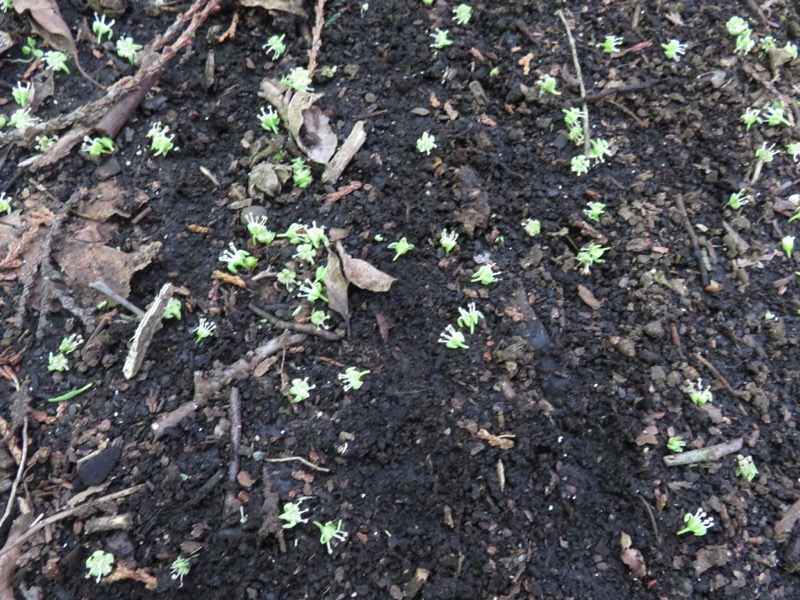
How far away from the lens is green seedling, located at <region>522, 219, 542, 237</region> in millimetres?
2756

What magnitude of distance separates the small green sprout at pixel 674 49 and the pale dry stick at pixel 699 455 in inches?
80.5

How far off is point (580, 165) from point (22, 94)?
8.88 feet

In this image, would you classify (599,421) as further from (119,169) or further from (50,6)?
(50,6)

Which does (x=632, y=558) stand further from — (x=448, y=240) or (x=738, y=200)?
(x=738, y=200)

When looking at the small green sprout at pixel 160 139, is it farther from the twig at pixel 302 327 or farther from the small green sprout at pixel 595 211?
the small green sprout at pixel 595 211

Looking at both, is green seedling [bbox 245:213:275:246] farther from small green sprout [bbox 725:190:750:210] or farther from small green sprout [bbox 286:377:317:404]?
small green sprout [bbox 725:190:750:210]

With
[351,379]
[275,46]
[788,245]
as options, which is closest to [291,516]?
[351,379]

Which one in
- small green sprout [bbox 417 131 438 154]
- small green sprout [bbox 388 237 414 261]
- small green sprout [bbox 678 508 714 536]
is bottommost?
small green sprout [bbox 678 508 714 536]

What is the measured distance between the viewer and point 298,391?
236 cm

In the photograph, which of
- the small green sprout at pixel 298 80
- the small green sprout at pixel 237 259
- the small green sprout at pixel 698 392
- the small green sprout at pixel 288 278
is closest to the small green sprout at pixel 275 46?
the small green sprout at pixel 298 80

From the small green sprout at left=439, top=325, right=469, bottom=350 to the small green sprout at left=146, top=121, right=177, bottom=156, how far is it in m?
1.54

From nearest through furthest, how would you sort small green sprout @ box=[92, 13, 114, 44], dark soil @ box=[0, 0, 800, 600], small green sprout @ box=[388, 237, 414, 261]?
1. dark soil @ box=[0, 0, 800, 600]
2. small green sprout @ box=[388, 237, 414, 261]
3. small green sprout @ box=[92, 13, 114, 44]

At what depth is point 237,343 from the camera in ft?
8.07

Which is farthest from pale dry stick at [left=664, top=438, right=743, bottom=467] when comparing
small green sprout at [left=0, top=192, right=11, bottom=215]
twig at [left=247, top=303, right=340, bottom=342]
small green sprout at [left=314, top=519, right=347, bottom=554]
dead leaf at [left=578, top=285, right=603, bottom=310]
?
small green sprout at [left=0, top=192, right=11, bottom=215]
